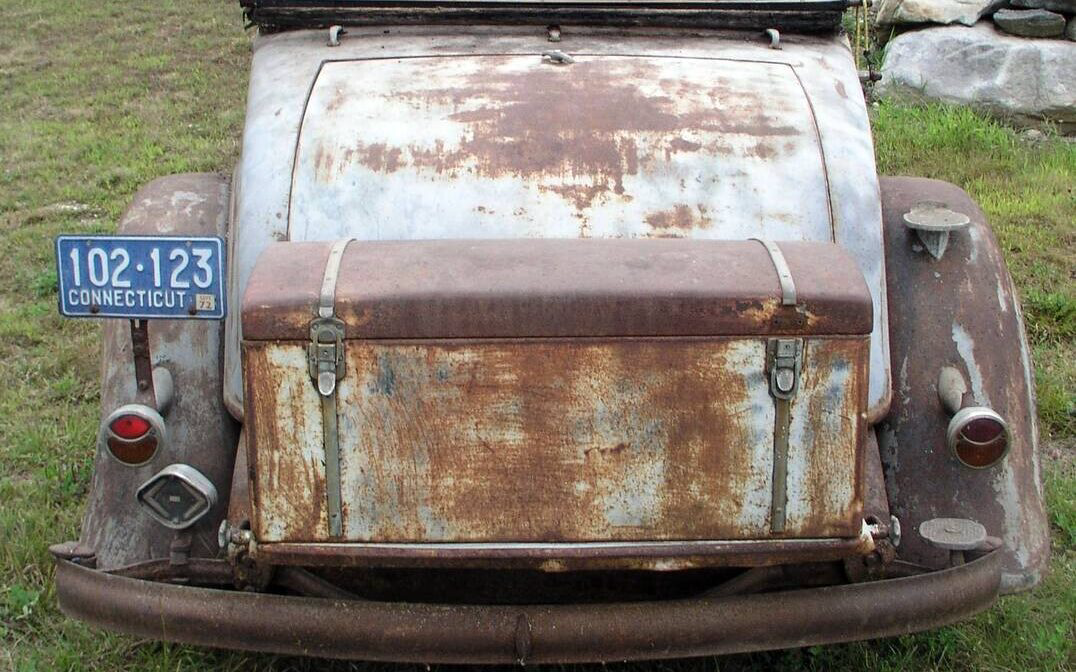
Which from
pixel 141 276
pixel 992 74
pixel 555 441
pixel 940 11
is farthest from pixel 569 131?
pixel 940 11

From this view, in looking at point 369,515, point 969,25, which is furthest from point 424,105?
point 969,25

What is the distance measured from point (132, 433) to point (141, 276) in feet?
1.32

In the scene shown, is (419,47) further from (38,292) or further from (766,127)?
(38,292)

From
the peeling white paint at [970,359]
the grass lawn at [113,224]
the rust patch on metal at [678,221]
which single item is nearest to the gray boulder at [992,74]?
the grass lawn at [113,224]

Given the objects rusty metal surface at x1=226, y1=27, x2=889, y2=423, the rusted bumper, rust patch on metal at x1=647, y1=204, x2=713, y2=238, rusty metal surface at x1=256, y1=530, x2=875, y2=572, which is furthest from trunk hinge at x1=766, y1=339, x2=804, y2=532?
rust patch on metal at x1=647, y1=204, x2=713, y2=238

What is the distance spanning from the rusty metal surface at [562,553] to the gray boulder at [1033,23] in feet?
21.1

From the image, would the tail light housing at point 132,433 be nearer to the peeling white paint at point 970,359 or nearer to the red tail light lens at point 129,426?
the red tail light lens at point 129,426

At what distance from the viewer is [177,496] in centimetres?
282

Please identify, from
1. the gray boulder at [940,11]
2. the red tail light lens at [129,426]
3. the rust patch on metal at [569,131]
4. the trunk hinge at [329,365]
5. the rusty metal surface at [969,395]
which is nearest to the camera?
the trunk hinge at [329,365]

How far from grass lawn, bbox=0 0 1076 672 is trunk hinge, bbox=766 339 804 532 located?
0.94 meters

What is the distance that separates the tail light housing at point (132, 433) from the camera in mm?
2908

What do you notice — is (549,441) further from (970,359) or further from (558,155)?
(970,359)

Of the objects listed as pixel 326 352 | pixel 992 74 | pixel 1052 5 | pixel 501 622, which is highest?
pixel 326 352

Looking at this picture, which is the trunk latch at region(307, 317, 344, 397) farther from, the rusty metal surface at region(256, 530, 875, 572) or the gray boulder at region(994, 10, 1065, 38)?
the gray boulder at region(994, 10, 1065, 38)
